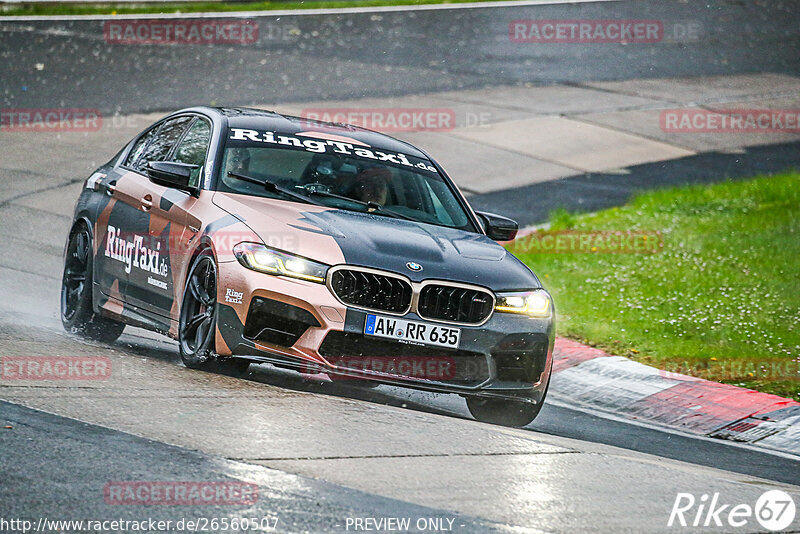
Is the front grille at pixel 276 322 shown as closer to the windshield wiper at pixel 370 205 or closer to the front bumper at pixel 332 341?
the front bumper at pixel 332 341

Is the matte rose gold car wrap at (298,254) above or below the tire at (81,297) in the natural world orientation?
above

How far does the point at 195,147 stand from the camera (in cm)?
843

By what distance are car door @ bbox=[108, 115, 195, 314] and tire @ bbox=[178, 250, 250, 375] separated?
12.4 inches

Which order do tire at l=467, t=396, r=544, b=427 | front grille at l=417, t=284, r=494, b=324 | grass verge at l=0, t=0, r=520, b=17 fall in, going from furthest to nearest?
grass verge at l=0, t=0, r=520, b=17 < tire at l=467, t=396, r=544, b=427 < front grille at l=417, t=284, r=494, b=324

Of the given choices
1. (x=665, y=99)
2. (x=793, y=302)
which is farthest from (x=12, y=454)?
(x=665, y=99)

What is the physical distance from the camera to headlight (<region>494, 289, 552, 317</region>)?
7.26 metres

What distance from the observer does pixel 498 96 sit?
22359 mm

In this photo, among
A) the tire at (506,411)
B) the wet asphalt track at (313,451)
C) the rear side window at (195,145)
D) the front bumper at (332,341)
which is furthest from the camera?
the rear side window at (195,145)

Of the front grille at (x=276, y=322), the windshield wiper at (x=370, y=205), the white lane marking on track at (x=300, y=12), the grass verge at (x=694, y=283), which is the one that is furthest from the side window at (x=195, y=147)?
the white lane marking on track at (x=300, y=12)

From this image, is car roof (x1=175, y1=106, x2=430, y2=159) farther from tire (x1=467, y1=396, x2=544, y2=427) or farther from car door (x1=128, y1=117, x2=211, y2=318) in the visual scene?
tire (x1=467, y1=396, x2=544, y2=427)

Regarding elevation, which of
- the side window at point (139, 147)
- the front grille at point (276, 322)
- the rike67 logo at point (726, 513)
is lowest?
the rike67 logo at point (726, 513)

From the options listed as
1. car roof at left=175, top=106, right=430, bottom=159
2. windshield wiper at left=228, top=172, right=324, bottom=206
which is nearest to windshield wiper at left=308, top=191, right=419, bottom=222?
windshield wiper at left=228, top=172, right=324, bottom=206

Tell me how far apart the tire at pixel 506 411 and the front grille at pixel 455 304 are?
66 cm

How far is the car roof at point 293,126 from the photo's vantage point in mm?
8484
